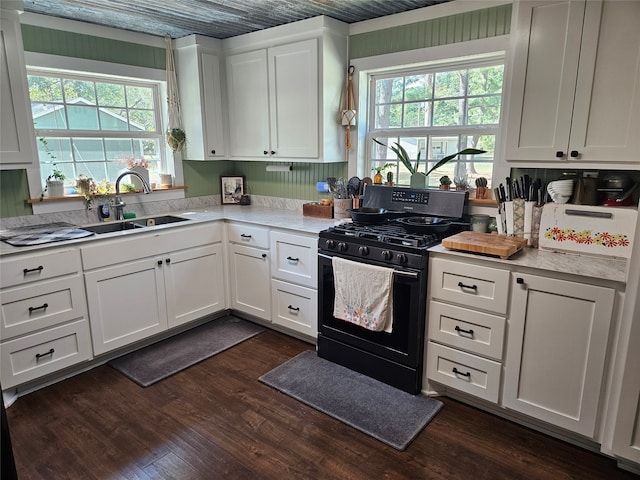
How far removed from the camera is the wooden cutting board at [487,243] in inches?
84.9

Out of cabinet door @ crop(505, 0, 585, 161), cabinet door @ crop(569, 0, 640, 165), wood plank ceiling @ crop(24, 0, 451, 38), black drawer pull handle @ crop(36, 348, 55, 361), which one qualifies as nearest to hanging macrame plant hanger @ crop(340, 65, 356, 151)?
wood plank ceiling @ crop(24, 0, 451, 38)

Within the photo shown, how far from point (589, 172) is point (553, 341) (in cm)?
94

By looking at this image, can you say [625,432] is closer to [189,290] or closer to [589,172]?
[589,172]

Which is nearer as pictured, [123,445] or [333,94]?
[123,445]

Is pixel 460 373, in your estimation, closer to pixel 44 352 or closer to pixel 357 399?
pixel 357 399

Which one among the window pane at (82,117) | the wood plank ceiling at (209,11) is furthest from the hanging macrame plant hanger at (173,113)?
the window pane at (82,117)

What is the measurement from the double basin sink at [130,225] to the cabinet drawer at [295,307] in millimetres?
971

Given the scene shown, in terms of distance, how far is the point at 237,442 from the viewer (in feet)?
7.14

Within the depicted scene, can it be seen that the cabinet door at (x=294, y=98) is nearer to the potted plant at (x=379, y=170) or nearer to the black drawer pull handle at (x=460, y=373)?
the potted plant at (x=379, y=170)

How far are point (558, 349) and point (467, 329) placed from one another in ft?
1.44

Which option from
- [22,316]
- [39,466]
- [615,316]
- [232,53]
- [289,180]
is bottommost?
[39,466]

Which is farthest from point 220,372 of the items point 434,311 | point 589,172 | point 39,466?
point 589,172

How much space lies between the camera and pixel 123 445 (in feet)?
7.08

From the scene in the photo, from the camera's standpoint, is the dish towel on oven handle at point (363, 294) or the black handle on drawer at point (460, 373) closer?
the black handle on drawer at point (460, 373)
